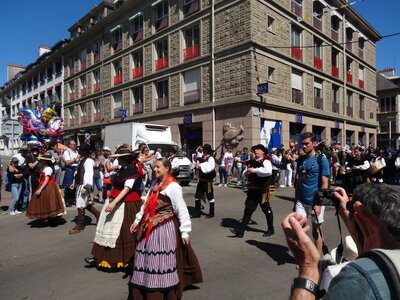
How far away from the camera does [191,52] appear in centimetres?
1978

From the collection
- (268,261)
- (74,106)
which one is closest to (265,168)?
(268,261)

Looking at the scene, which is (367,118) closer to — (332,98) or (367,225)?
(332,98)

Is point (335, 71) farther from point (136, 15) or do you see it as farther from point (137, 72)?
point (136, 15)

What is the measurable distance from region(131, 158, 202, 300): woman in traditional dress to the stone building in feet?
43.6

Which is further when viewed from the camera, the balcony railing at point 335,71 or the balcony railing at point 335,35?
the balcony railing at point 335,71

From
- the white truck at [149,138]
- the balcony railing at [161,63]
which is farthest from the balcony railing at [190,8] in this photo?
the white truck at [149,138]

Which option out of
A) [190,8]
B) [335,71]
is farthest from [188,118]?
[335,71]

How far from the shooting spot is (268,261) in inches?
176

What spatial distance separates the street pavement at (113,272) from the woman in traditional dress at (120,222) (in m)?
0.21

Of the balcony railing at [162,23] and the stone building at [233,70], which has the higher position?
the balcony railing at [162,23]

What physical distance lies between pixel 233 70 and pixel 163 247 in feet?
50.1

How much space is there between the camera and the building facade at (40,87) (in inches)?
1409

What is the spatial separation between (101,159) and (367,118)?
89.4 feet

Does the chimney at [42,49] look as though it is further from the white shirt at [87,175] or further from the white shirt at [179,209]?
the white shirt at [179,209]
